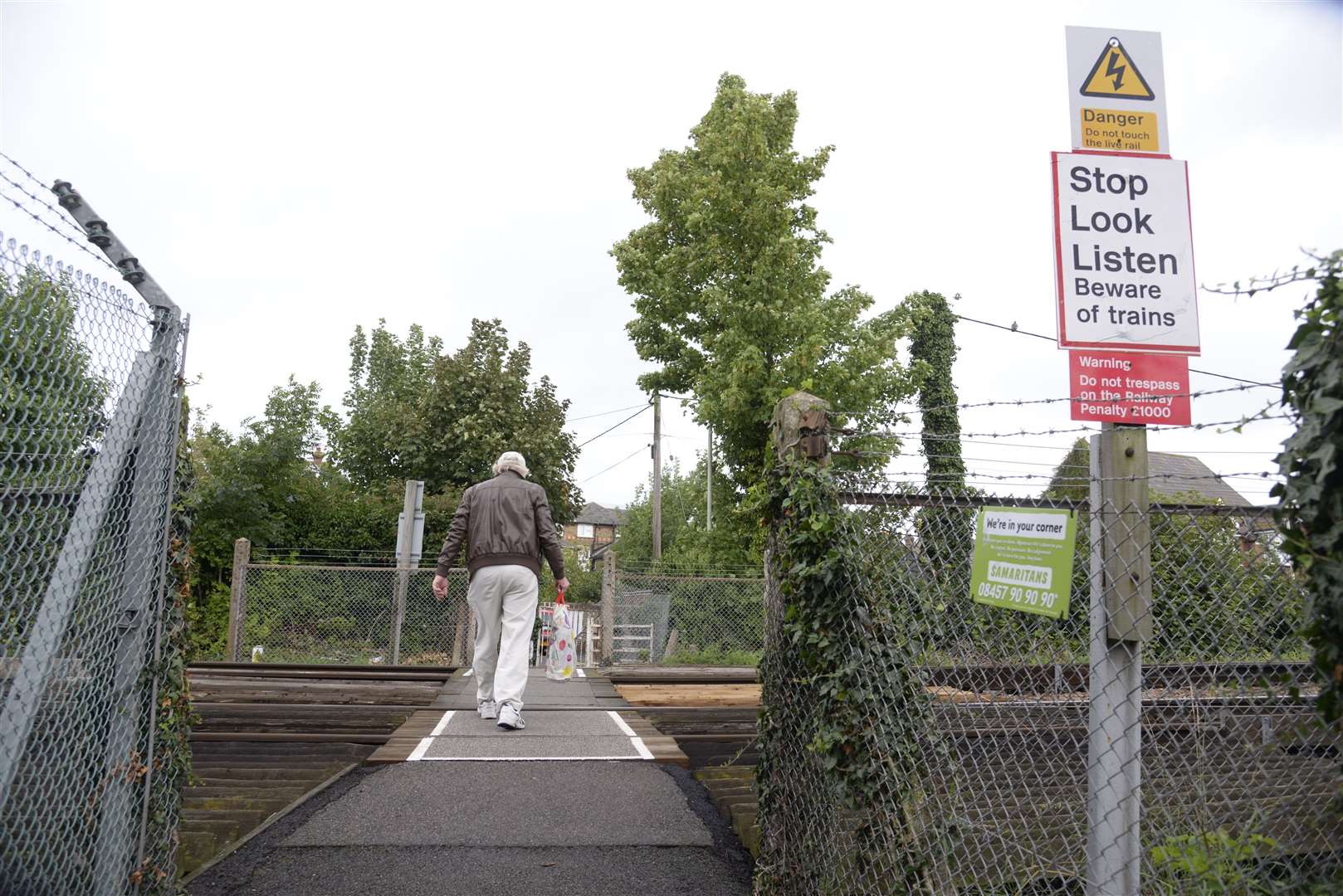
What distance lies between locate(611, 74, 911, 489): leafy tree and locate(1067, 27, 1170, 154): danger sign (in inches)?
689

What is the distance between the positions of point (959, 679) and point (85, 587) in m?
2.70

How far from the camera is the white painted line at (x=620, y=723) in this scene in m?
6.75

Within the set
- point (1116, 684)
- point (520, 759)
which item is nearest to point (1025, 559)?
point (1116, 684)

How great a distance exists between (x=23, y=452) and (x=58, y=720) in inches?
30.3

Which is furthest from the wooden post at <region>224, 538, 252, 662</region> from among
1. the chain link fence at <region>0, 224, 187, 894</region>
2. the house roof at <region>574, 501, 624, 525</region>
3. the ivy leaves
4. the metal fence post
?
the house roof at <region>574, 501, 624, 525</region>


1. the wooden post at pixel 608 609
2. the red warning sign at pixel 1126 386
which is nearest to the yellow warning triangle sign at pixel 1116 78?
the red warning sign at pixel 1126 386

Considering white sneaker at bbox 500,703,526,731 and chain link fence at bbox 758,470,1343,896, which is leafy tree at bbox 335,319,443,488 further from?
chain link fence at bbox 758,470,1343,896

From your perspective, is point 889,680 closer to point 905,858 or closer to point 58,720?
point 905,858

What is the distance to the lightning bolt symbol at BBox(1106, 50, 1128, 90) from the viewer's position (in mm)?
3189

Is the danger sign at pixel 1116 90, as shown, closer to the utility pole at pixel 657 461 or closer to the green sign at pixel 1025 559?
the green sign at pixel 1025 559

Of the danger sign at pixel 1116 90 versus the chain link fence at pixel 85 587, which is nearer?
the chain link fence at pixel 85 587

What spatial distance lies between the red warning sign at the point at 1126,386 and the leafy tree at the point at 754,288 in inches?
701

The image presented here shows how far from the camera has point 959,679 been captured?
3275mm

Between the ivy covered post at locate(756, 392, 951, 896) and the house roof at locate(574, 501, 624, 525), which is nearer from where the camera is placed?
the ivy covered post at locate(756, 392, 951, 896)
